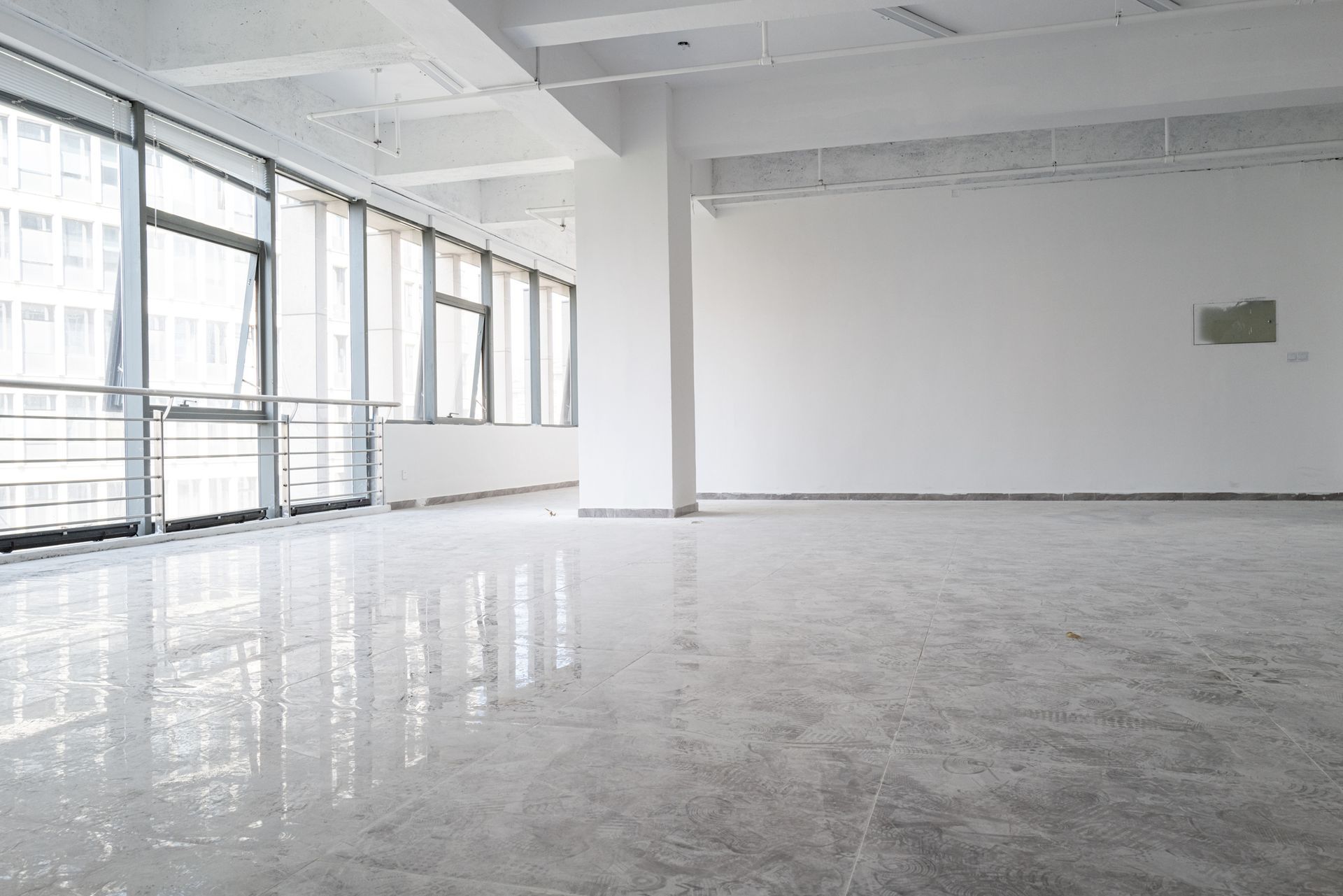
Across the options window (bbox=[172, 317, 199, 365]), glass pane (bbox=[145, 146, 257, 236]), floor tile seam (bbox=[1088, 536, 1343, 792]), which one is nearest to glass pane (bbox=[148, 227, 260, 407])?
window (bbox=[172, 317, 199, 365])

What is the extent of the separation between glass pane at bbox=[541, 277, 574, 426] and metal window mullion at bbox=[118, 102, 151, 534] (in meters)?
6.87

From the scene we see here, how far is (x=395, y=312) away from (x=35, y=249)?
384 cm

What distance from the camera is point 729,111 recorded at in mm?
7109

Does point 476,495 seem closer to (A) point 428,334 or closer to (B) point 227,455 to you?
(A) point 428,334

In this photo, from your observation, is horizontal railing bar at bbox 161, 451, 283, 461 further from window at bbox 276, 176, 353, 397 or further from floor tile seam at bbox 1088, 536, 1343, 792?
floor tile seam at bbox 1088, 536, 1343, 792

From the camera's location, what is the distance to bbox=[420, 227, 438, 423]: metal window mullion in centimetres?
937

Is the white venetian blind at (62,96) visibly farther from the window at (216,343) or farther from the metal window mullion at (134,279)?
the window at (216,343)

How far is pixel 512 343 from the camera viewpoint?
11648 millimetres

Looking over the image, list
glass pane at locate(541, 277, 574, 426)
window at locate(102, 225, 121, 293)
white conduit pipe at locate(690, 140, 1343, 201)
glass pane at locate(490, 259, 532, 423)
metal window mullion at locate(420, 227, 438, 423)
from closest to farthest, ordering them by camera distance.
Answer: window at locate(102, 225, 121, 293), white conduit pipe at locate(690, 140, 1343, 201), metal window mullion at locate(420, 227, 438, 423), glass pane at locate(490, 259, 532, 423), glass pane at locate(541, 277, 574, 426)

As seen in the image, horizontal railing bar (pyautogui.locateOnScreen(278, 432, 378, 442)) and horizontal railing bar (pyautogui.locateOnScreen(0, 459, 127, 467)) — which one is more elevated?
horizontal railing bar (pyautogui.locateOnScreen(278, 432, 378, 442))

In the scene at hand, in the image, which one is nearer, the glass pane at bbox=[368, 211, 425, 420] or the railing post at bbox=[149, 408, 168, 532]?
the railing post at bbox=[149, 408, 168, 532]

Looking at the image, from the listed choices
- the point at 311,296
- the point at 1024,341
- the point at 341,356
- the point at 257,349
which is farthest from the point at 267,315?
the point at 1024,341

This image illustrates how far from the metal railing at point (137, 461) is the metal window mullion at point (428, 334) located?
1.70 metres

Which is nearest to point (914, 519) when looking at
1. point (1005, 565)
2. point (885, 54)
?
point (1005, 565)
